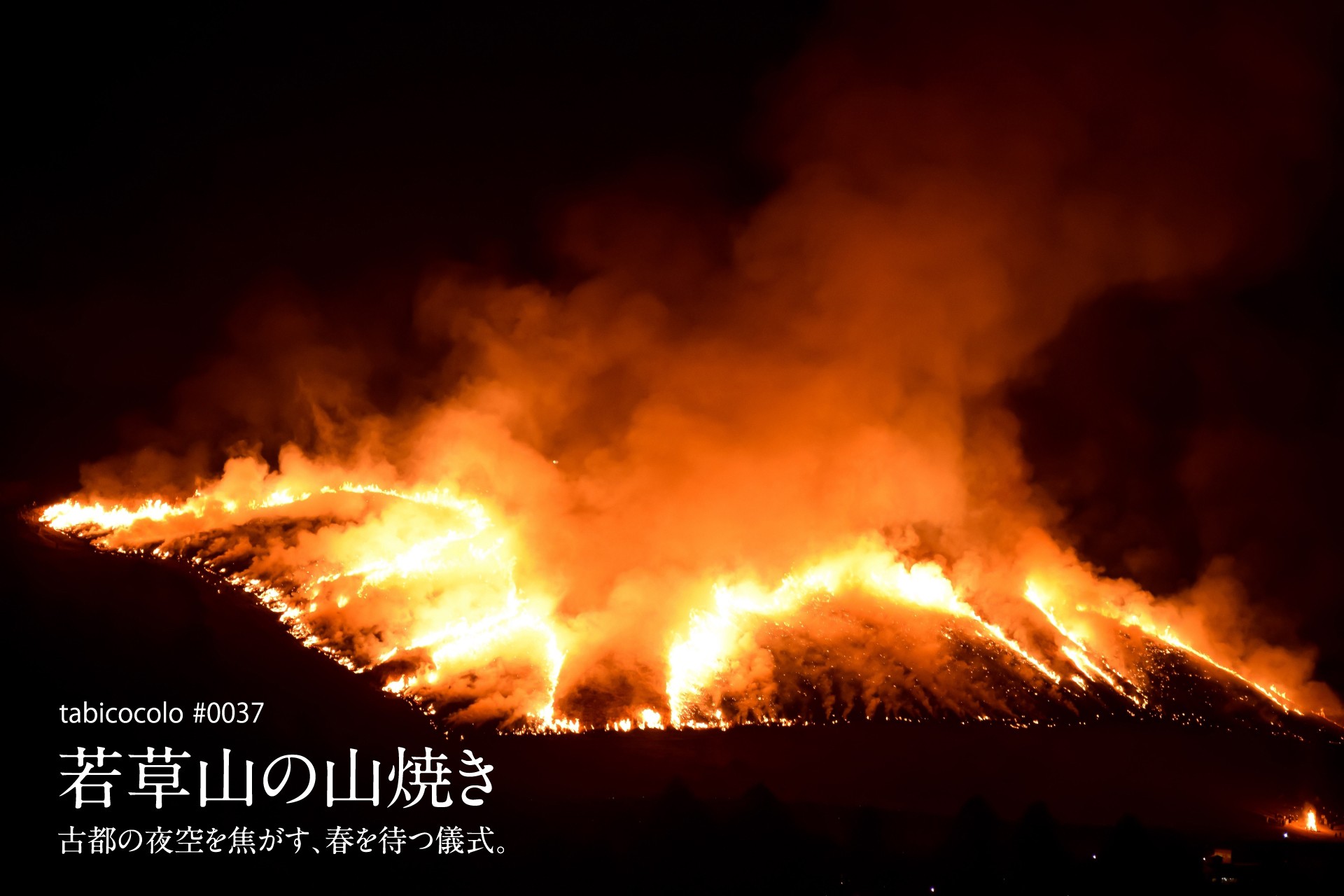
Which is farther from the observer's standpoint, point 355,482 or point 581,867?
point 355,482

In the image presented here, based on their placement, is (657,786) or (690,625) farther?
(690,625)

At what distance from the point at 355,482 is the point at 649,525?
39.8 feet

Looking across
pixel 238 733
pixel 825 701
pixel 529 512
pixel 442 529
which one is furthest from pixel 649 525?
pixel 238 733

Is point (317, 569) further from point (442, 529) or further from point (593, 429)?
point (593, 429)

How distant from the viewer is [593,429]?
1382 inches

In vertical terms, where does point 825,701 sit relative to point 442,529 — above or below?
below

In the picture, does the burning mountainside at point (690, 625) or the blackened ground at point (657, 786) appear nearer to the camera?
the blackened ground at point (657, 786)

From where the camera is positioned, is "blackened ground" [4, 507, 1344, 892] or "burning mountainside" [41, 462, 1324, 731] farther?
"burning mountainside" [41, 462, 1324, 731]

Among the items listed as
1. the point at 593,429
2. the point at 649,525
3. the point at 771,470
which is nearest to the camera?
the point at 649,525

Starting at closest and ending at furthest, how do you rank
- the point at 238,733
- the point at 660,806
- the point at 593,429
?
the point at 660,806 < the point at 238,733 < the point at 593,429

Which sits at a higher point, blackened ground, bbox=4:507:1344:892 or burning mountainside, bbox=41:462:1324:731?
burning mountainside, bbox=41:462:1324:731

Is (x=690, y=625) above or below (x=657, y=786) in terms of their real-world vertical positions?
above

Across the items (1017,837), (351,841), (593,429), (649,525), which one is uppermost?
(593,429)

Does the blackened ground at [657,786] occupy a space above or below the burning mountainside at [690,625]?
below
